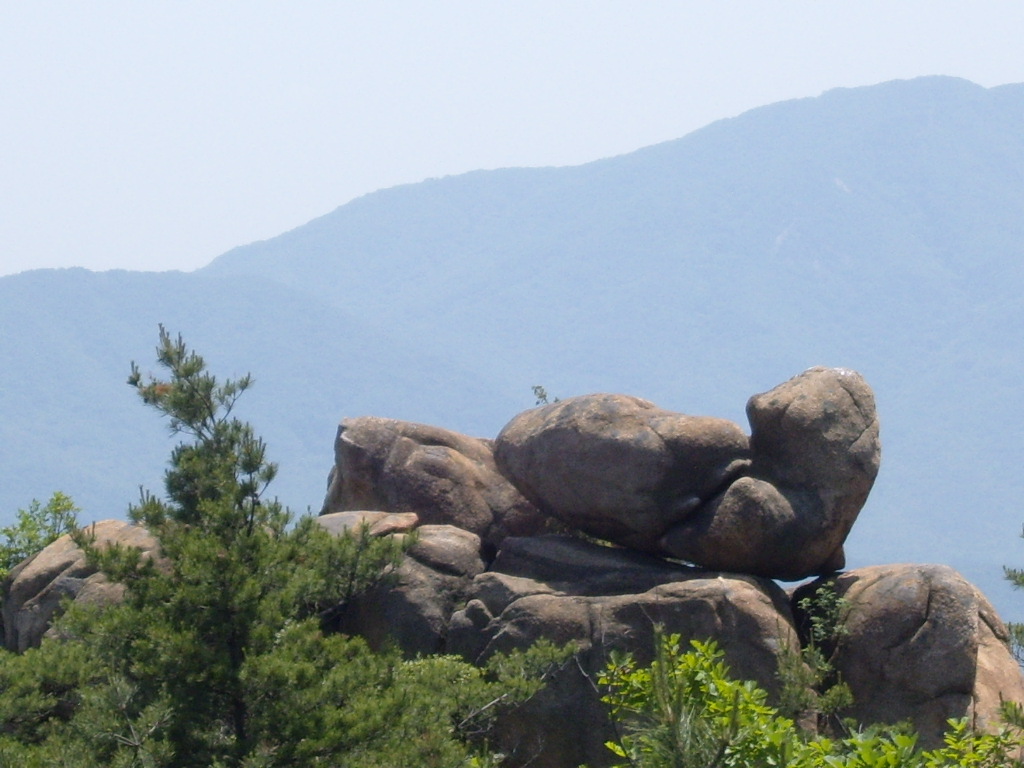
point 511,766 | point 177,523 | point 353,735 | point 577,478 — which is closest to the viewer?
point 353,735

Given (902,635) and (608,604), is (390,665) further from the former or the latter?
(902,635)

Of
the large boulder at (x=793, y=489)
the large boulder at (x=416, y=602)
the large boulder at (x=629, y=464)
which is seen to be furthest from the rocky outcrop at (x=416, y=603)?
the large boulder at (x=793, y=489)

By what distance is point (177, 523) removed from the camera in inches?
599

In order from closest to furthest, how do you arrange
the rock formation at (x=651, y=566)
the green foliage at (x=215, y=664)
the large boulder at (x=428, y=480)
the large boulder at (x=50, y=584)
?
the green foliage at (x=215, y=664), the rock formation at (x=651, y=566), the large boulder at (x=50, y=584), the large boulder at (x=428, y=480)

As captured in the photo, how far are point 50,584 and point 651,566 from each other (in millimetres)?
9558

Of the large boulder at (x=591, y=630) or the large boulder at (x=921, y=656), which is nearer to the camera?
the large boulder at (x=591, y=630)

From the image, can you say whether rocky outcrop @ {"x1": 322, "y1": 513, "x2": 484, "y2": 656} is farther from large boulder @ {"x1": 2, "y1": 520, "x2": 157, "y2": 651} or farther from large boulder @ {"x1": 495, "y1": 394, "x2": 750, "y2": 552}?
large boulder @ {"x1": 2, "y1": 520, "x2": 157, "y2": 651}

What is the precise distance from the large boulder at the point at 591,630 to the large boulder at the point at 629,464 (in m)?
1.14

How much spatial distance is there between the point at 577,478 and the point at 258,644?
721 centimetres

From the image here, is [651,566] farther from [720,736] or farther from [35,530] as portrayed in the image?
[35,530]

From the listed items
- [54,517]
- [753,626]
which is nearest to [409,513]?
[753,626]

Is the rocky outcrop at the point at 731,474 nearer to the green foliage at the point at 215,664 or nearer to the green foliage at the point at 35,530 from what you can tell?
the green foliage at the point at 215,664

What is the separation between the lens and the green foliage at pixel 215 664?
44.7 ft

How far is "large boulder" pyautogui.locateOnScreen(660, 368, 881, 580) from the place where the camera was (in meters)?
19.4
